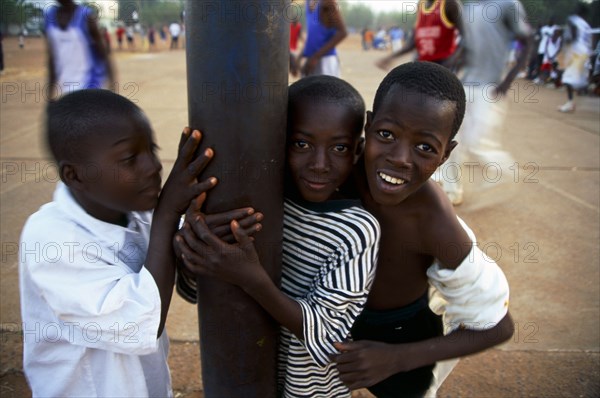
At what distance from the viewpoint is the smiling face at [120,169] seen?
47.6 inches

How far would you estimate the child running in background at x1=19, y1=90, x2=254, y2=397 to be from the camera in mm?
1157

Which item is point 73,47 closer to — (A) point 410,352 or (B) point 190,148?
(B) point 190,148

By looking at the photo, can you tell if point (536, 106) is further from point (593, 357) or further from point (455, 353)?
point (455, 353)

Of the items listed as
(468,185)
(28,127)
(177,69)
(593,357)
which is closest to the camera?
(593,357)

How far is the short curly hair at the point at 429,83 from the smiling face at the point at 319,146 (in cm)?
13

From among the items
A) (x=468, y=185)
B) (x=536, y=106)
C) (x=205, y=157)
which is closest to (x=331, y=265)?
(x=205, y=157)

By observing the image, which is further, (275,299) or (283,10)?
(275,299)

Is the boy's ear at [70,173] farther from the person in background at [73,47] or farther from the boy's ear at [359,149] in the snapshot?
the person in background at [73,47]

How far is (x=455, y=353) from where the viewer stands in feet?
4.79

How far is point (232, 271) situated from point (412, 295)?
72cm

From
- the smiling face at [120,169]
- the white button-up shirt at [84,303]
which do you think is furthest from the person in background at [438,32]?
the white button-up shirt at [84,303]

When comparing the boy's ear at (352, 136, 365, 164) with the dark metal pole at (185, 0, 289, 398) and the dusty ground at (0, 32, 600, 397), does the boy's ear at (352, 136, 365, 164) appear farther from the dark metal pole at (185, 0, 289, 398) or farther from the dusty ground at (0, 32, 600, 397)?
the dusty ground at (0, 32, 600, 397)

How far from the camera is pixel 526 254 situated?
3.48 metres

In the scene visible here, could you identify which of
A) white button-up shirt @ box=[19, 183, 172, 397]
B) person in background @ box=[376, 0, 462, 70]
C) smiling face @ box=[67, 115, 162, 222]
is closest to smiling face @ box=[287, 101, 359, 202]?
smiling face @ box=[67, 115, 162, 222]
